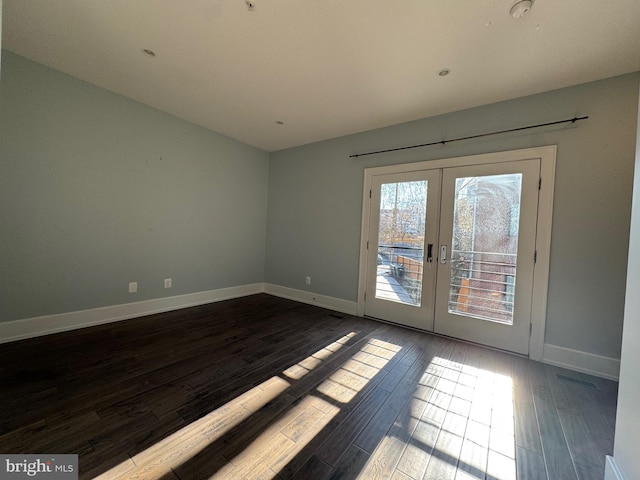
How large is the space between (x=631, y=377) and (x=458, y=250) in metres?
1.87

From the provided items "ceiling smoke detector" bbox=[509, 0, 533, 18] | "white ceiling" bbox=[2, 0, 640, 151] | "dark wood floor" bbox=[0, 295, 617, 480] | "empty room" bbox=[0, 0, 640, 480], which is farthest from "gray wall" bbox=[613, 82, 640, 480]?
"white ceiling" bbox=[2, 0, 640, 151]

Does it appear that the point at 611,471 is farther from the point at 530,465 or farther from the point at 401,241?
the point at 401,241

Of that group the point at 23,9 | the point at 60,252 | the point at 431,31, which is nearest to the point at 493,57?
the point at 431,31

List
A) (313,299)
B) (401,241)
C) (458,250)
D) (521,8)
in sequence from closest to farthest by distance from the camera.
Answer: (521,8) → (458,250) → (401,241) → (313,299)

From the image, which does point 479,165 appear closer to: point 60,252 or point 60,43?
point 60,43

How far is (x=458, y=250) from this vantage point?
293 centimetres

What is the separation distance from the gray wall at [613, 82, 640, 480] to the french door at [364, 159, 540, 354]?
1479 mm

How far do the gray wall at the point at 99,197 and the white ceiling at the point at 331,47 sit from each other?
39 cm

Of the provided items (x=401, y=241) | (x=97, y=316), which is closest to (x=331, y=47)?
(x=401, y=241)

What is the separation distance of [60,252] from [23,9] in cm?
213

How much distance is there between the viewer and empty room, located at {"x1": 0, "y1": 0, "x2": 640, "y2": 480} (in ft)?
4.72

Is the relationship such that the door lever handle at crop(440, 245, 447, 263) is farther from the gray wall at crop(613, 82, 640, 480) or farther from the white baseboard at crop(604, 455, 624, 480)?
the white baseboard at crop(604, 455, 624, 480)

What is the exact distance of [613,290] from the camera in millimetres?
2225

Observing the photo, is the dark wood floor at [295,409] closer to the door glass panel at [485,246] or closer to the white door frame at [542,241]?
the white door frame at [542,241]
